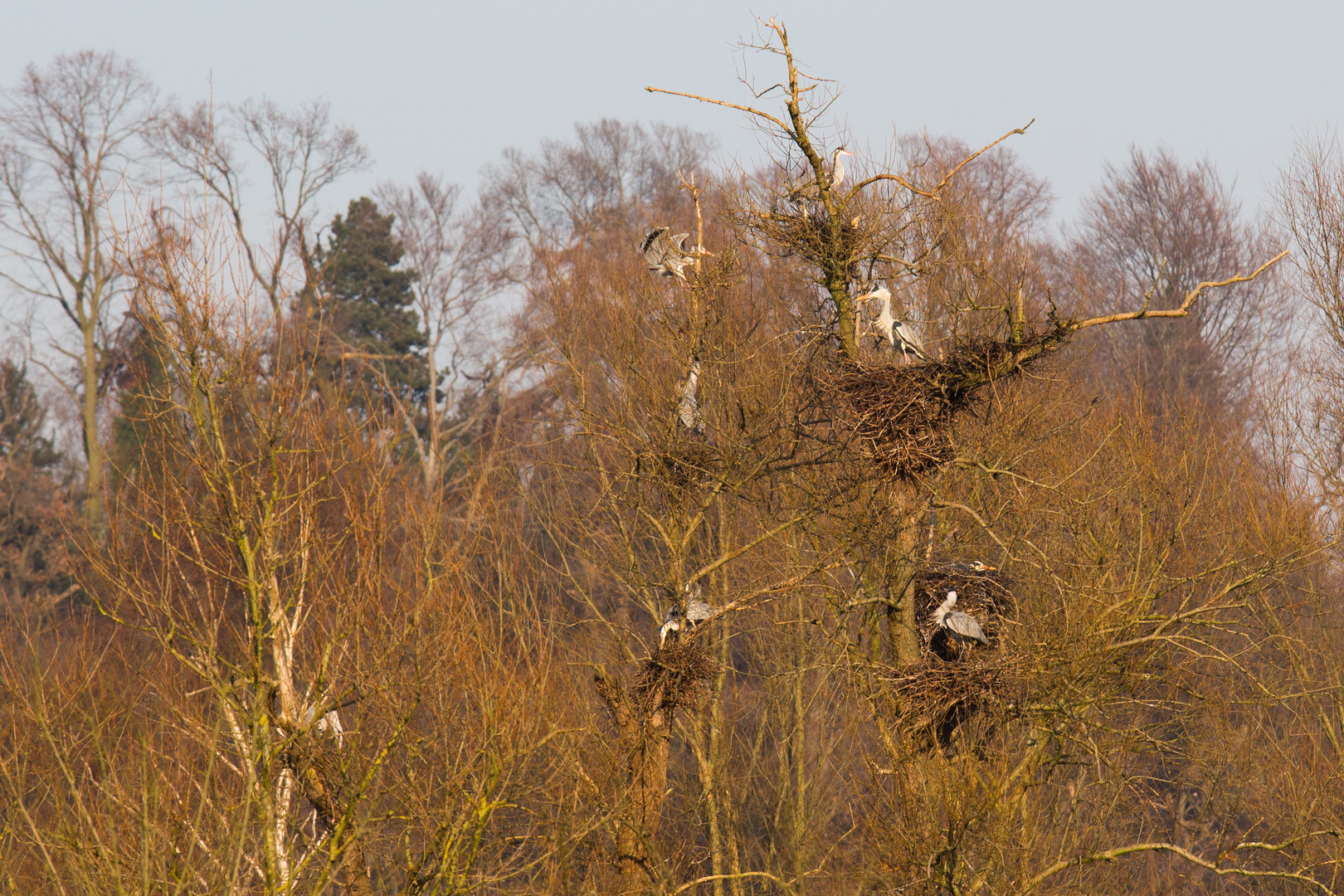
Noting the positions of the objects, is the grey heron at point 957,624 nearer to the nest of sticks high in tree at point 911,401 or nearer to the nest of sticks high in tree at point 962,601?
the nest of sticks high in tree at point 962,601

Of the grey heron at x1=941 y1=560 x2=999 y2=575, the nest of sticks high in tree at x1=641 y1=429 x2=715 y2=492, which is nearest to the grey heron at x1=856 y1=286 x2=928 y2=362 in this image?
the grey heron at x1=941 y1=560 x2=999 y2=575

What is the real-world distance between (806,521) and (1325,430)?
723cm

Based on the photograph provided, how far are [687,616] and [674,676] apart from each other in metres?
0.38

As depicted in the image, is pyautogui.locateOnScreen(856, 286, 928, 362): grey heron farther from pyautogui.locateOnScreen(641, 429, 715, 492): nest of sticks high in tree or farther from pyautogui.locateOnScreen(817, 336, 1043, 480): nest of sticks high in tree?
pyautogui.locateOnScreen(641, 429, 715, 492): nest of sticks high in tree

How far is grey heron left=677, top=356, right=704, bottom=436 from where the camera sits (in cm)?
784

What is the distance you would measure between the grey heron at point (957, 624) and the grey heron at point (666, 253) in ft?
8.95

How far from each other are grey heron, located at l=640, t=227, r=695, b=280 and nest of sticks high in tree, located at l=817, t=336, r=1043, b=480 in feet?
5.09

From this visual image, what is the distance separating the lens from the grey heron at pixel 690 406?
309 inches

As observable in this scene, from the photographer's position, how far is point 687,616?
7.21m

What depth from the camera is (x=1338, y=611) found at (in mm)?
12039

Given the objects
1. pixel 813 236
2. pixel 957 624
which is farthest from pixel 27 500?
pixel 957 624

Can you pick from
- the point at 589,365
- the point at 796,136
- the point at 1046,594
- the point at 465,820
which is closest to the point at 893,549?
the point at 1046,594

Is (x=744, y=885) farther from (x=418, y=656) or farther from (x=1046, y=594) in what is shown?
(x=418, y=656)

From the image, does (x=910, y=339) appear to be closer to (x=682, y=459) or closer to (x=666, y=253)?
(x=666, y=253)
